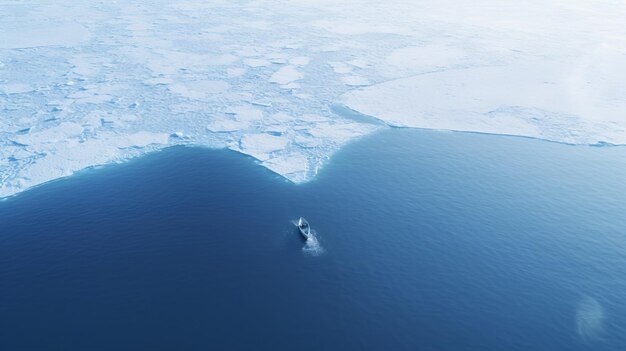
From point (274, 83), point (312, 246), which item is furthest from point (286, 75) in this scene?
point (312, 246)

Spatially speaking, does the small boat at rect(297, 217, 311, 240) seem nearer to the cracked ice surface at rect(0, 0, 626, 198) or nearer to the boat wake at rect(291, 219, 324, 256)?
the boat wake at rect(291, 219, 324, 256)

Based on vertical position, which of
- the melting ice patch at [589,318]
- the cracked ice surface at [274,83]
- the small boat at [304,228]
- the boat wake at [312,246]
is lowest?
the melting ice patch at [589,318]

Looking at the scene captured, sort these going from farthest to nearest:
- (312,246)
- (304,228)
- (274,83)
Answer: (274,83) < (304,228) < (312,246)

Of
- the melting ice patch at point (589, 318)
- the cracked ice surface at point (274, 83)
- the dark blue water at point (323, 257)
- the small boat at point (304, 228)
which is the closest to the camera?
the dark blue water at point (323, 257)

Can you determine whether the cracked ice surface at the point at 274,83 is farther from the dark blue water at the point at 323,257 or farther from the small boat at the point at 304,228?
the small boat at the point at 304,228

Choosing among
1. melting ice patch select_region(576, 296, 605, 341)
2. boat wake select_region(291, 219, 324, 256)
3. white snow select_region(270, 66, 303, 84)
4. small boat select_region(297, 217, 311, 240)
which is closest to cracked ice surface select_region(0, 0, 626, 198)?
white snow select_region(270, 66, 303, 84)

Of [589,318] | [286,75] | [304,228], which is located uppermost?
[286,75]

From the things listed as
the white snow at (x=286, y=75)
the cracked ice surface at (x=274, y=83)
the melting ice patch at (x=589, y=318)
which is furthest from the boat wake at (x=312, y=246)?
the white snow at (x=286, y=75)

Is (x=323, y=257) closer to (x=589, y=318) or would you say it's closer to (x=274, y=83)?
(x=589, y=318)

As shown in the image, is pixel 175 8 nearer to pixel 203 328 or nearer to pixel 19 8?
pixel 19 8
